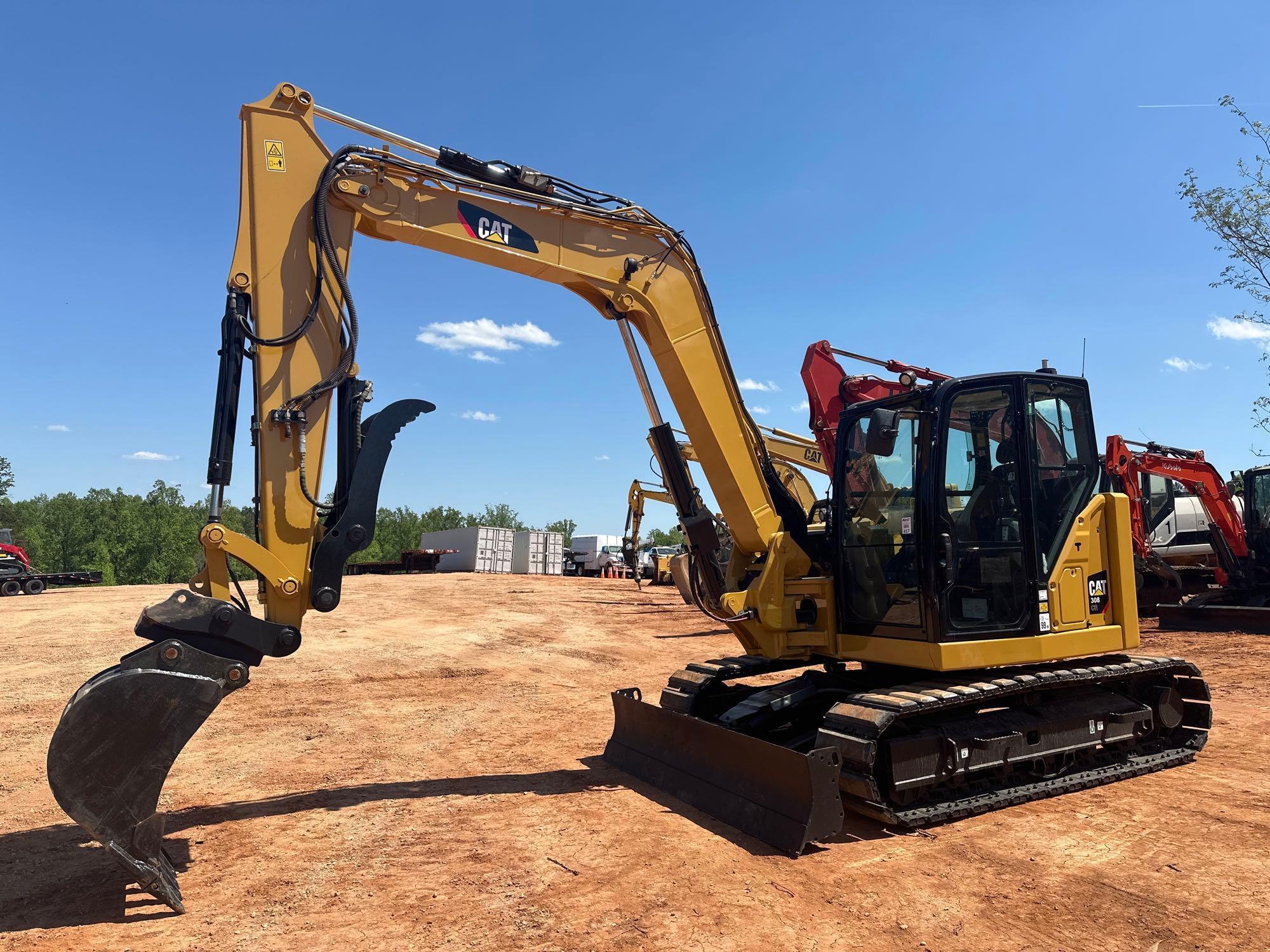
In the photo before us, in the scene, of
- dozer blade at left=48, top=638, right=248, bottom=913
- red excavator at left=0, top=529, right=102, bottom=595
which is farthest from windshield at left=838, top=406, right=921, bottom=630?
red excavator at left=0, top=529, right=102, bottom=595

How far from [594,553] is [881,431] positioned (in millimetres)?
45075

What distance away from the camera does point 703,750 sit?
6453 mm

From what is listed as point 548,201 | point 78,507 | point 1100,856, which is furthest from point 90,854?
point 78,507

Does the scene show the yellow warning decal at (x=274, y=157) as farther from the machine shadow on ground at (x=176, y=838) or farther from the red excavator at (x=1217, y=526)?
the red excavator at (x=1217, y=526)

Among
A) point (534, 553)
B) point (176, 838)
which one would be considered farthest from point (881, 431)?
point (534, 553)

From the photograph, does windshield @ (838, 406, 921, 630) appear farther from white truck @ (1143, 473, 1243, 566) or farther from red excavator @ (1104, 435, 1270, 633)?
white truck @ (1143, 473, 1243, 566)

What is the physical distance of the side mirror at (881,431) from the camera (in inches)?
236

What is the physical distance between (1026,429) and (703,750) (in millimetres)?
3571

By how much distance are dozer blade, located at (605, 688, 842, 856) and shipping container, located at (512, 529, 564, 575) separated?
3812 cm

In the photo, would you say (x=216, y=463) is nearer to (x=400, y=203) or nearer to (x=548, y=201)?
(x=400, y=203)

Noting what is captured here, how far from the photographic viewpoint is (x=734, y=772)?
240 inches

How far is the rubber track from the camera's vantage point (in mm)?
5723

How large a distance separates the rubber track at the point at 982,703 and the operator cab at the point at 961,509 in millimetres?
419

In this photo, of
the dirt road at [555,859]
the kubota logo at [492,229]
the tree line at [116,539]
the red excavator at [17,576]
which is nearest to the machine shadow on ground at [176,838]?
the dirt road at [555,859]
